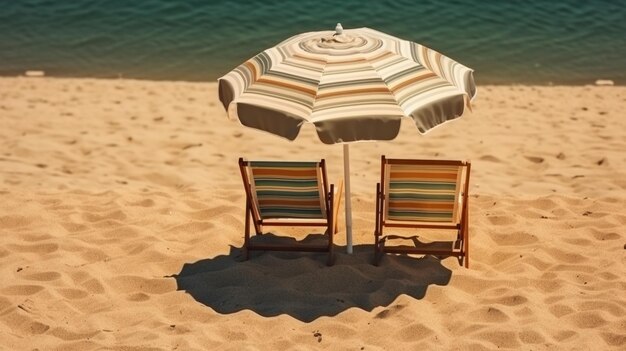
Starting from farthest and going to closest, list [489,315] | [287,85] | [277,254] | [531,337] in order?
1. [277,254]
2. [287,85]
3. [489,315]
4. [531,337]

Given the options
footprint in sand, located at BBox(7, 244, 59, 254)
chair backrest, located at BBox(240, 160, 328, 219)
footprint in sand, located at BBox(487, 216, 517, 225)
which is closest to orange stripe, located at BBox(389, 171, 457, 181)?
chair backrest, located at BBox(240, 160, 328, 219)

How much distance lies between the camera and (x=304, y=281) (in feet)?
19.7

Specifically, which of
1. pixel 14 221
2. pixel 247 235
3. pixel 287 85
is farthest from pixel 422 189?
pixel 14 221

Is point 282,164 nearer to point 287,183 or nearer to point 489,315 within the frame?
point 287,183

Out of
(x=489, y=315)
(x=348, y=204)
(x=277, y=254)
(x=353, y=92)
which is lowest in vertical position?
(x=277, y=254)

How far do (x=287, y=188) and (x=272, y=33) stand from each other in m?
10.7

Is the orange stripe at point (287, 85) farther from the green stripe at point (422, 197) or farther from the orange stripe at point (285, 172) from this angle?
the green stripe at point (422, 197)

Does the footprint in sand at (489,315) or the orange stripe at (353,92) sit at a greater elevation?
the orange stripe at (353,92)

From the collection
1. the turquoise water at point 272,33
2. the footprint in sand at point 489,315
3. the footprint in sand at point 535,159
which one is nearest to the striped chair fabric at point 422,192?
the footprint in sand at point 489,315

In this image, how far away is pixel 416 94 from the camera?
5.48 metres

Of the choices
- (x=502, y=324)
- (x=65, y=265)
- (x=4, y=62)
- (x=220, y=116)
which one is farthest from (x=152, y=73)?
(x=502, y=324)

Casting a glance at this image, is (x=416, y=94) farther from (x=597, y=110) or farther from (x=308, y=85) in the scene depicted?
(x=597, y=110)

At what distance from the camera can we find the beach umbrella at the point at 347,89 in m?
5.25

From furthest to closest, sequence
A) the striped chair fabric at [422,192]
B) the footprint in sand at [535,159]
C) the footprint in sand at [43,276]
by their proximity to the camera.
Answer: the footprint in sand at [535,159]
the footprint in sand at [43,276]
the striped chair fabric at [422,192]
